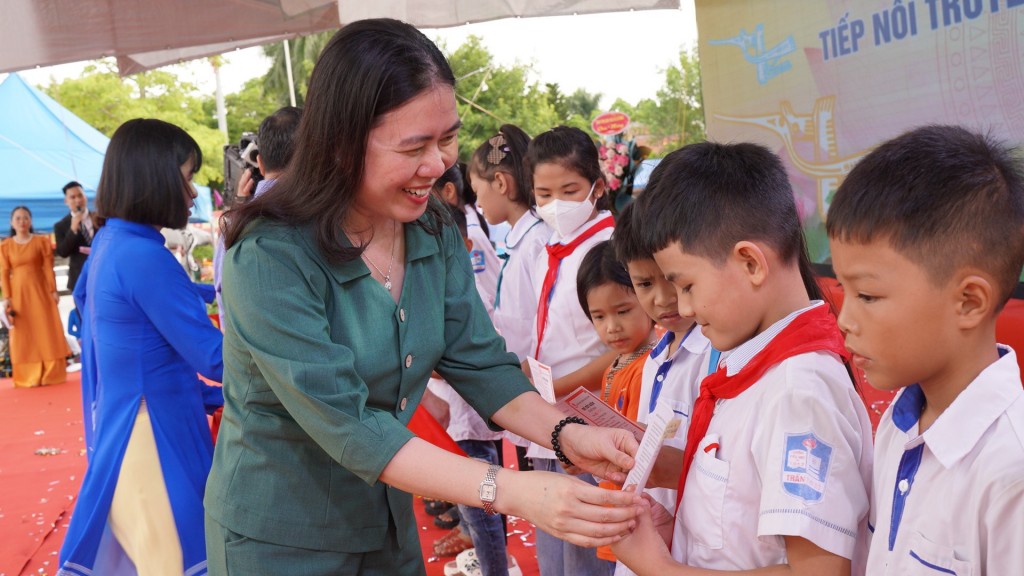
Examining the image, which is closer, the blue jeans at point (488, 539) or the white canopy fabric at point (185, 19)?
the blue jeans at point (488, 539)

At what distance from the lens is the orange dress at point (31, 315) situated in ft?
29.5

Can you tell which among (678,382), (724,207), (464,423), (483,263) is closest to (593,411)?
(678,382)

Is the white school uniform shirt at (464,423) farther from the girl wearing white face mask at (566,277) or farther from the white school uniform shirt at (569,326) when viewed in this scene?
the white school uniform shirt at (569,326)

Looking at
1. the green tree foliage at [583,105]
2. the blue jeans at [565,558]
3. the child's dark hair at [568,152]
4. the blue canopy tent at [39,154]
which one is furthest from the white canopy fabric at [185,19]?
the green tree foliage at [583,105]

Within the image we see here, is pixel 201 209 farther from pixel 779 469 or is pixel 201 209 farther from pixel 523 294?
pixel 779 469

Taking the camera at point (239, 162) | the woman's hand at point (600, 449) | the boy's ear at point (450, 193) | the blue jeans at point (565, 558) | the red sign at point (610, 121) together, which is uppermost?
the red sign at point (610, 121)

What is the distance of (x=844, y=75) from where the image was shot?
13.4 ft

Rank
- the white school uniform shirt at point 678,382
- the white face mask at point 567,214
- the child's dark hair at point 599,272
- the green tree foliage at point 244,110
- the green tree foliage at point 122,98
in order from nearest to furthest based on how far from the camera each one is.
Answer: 1. the white school uniform shirt at point 678,382
2. the child's dark hair at point 599,272
3. the white face mask at point 567,214
4. the green tree foliage at point 122,98
5. the green tree foliage at point 244,110

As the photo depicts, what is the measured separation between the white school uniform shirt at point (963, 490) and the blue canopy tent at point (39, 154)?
12.9m

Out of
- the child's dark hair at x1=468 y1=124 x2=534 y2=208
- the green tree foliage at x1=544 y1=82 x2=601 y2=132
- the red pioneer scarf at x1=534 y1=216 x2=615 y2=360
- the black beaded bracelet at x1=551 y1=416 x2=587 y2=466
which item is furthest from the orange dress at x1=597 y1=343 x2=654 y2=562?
the green tree foliage at x1=544 y1=82 x2=601 y2=132

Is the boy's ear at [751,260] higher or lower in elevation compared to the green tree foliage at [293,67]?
lower

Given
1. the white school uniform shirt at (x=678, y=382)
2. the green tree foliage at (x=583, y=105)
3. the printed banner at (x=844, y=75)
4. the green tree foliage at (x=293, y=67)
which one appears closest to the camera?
the white school uniform shirt at (x=678, y=382)

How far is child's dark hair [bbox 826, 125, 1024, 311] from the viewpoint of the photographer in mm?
1118

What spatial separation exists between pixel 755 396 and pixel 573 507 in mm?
353
